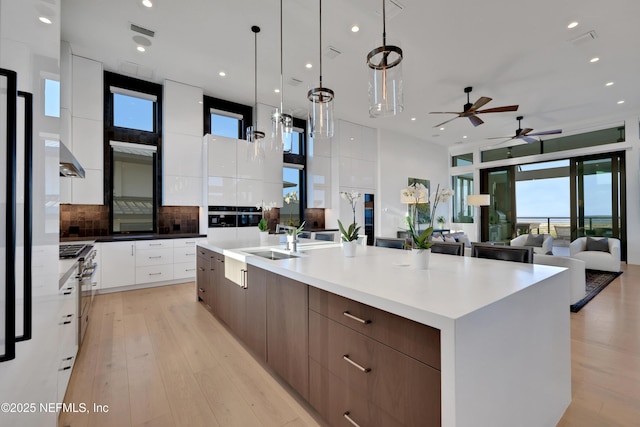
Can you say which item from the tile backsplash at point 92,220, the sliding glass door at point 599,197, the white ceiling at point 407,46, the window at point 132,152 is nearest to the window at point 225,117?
the white ceiling at point 407,46

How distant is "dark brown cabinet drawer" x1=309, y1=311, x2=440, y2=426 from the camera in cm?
104

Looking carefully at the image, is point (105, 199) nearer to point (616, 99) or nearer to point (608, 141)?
point (616, 99)

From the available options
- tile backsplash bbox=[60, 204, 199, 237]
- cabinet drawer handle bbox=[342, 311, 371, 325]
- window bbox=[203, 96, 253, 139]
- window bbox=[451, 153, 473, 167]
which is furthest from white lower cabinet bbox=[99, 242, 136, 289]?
window bbox=[451, 153, 473, 167]

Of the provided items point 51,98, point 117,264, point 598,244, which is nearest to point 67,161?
point 51,98

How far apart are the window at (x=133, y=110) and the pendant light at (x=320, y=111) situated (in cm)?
406

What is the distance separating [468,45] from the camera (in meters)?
3.90

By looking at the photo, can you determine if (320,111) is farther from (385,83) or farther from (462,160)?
(462,160)

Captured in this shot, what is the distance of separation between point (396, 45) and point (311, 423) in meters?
2.40

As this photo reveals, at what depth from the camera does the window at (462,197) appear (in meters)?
9.57

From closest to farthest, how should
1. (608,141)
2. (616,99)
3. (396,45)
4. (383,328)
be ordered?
(383,328) < (396,45) < (616,99) < (608,141)

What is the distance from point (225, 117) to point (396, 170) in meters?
4.92

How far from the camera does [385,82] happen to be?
1878 mm

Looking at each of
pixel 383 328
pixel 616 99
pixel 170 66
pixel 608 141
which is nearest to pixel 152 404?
pixel 383 328

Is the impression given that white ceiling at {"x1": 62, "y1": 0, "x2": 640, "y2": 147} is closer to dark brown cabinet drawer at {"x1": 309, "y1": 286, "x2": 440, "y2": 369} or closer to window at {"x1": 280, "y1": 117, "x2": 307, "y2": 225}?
window at {"x1": 280, "y1": 117, "x2": 307, "y2": 225}
